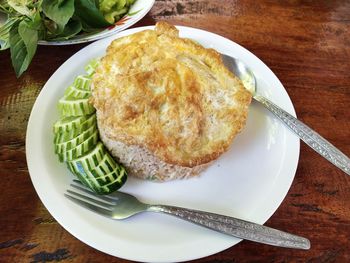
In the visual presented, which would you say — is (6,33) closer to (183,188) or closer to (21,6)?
(21,6)

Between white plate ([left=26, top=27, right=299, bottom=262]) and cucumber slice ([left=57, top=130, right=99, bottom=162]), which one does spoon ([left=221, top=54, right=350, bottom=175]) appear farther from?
cucumber slice ([left=57, top=130, right=99, bottom=162])

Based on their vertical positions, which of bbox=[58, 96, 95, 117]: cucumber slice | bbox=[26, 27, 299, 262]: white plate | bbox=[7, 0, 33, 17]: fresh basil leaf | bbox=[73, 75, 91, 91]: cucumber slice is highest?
bbox=[7, 0, 33, 17]: fresh basil leaf

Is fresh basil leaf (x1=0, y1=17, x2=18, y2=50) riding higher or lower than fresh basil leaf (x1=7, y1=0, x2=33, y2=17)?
lower

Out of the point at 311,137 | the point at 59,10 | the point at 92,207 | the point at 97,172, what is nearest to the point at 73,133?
the point at 97,172

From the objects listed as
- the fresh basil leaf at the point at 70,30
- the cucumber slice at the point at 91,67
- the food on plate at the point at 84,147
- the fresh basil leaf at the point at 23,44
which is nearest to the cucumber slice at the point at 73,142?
the food on plate at the point at 84,147

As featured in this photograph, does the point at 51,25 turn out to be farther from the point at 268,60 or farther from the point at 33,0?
the point at 268,60

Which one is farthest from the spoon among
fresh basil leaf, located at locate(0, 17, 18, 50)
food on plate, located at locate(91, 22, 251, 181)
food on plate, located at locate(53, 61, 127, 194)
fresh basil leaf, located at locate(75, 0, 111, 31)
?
fresh basil leaf, located at locate(0, 17, 18, 50)
